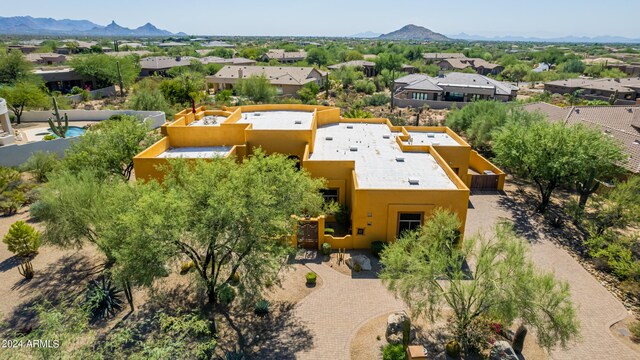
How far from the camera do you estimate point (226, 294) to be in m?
17.7

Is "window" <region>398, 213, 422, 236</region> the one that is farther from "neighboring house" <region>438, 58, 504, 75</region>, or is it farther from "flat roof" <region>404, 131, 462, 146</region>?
"neighboring house" <region>438, 58, 504, 75</region>

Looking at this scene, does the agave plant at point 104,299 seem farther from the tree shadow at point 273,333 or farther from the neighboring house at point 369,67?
the neighboring house at point 369,67

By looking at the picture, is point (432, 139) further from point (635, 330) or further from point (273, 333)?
point (273, 333)

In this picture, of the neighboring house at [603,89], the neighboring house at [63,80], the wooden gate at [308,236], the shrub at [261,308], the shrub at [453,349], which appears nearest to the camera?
the shrub at [453,349]

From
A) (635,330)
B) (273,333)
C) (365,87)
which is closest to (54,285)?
(273,333)

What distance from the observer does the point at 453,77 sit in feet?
239

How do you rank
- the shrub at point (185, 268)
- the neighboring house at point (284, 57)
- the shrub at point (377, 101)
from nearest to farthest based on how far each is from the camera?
the shrub at point (185, 268), the shrub at point (377, 101), the neighboring house at point (284, 57)

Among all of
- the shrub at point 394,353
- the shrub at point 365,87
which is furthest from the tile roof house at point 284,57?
the shrub at point 394,353

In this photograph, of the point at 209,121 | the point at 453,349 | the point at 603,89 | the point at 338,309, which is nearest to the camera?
the point at 453,349

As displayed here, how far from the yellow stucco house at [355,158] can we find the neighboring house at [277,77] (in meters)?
37.8

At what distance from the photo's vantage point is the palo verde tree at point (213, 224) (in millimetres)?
14398

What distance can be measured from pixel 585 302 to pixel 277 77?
2728 inches

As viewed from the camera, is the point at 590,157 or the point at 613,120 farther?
the point at 613,120

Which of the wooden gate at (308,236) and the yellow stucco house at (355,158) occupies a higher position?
the yellow stucco house at (355,158)
